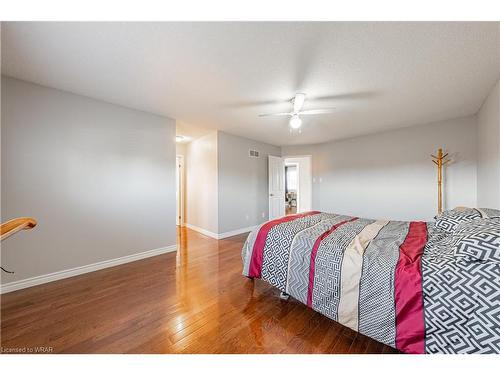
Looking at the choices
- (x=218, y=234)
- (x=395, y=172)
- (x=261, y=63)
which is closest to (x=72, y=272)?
(x=218, y=234)

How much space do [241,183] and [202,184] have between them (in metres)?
0.94

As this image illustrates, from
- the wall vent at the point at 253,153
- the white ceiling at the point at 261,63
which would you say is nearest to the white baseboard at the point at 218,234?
the wall vent at the point at 253,153

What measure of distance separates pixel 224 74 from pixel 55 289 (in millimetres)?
3044

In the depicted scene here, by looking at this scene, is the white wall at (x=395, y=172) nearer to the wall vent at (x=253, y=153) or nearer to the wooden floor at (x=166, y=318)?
the wall vent at (x=253, y=153)

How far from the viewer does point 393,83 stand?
2.21 meters

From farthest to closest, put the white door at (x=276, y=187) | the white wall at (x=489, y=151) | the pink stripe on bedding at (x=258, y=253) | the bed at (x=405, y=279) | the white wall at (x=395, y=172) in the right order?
the white door at (x=276, y=187) → the white wall at (x=395, y=172) → the white wall at (x=489, y=151) → the pink stripe on bedding at (x=258, y=253) → the bed at (x=405, y=279)

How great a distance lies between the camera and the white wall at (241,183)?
166 inches

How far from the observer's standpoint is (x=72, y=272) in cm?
245

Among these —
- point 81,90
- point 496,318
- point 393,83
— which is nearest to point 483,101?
point 393,83

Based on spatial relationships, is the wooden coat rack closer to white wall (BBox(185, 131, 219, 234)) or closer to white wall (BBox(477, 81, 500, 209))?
white wall (BBox(477, 81, 500, 209))

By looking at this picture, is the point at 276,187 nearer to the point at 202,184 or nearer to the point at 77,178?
the point at 202,184

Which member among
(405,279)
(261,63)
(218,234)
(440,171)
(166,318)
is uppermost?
(261,63)

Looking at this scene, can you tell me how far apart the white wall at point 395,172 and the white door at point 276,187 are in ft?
3.05

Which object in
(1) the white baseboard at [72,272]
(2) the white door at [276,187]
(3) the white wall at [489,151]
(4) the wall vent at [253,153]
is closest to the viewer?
(1) the white baseboard at [72,272]
